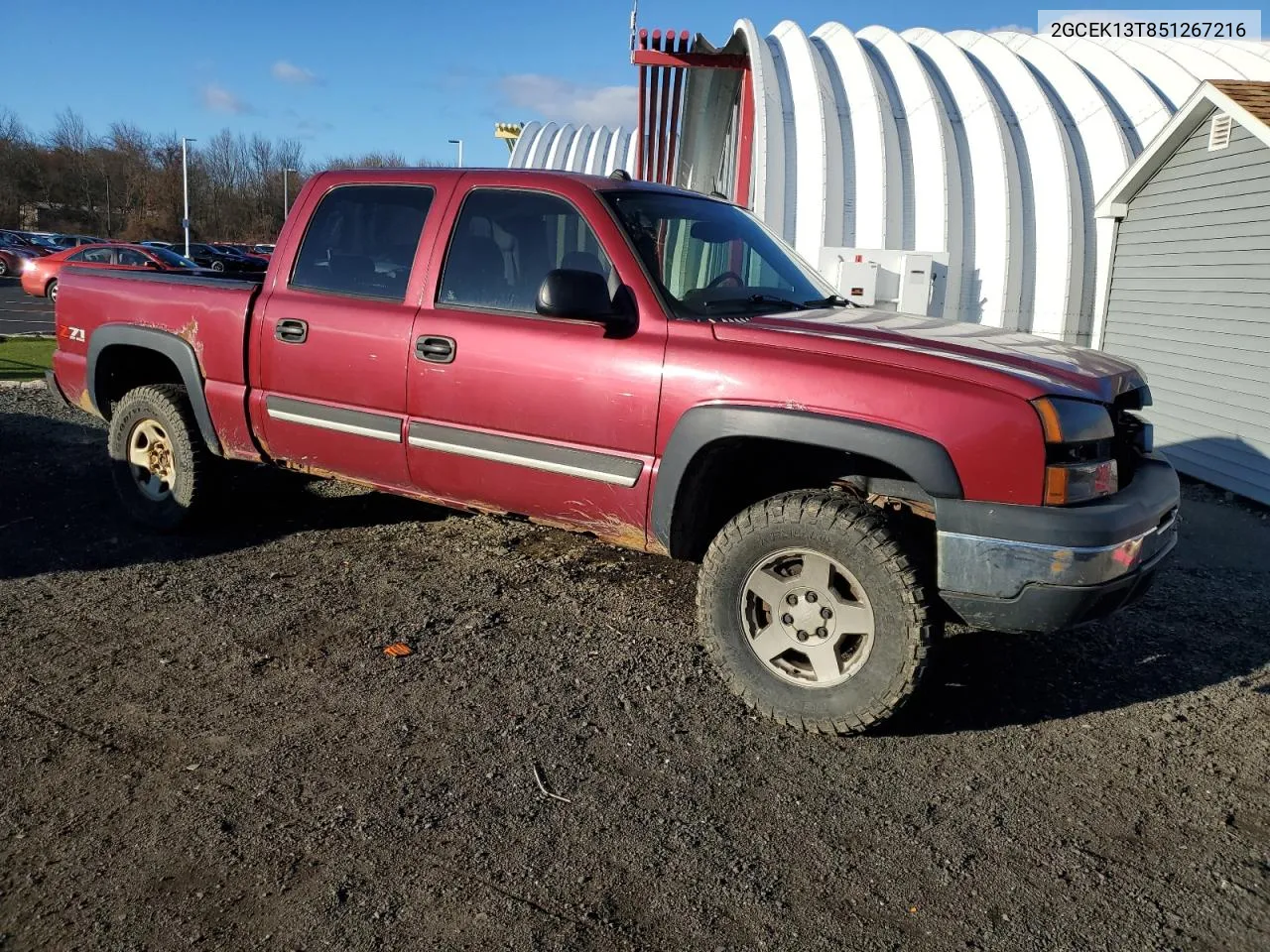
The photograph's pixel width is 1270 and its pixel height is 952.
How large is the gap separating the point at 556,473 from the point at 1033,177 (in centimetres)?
→ 1345

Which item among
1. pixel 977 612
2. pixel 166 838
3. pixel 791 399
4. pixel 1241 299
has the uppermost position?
pixel 1241 299

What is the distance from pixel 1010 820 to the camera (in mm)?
3016

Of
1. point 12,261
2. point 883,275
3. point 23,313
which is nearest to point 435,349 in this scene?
point 883,275

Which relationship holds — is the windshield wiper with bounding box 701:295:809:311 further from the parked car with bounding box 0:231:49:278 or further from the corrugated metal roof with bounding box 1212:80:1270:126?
the parked car with bounding box 0:231:49:278

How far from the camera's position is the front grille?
361 cm

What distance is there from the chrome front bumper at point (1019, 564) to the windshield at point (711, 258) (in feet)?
4.52

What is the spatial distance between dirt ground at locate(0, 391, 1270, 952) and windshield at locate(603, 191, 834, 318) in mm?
1552

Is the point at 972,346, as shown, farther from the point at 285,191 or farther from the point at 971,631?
the point at 285,191

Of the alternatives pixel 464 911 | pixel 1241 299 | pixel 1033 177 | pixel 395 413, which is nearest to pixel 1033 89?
pixel 1033 177

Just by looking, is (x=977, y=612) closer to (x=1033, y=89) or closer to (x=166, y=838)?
(x=166, y=838)

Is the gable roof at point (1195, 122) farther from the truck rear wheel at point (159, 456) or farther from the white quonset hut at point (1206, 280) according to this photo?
the truck rear wheel at point (159, 456)

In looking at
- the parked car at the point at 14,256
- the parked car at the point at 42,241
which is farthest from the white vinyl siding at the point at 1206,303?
the parked car at the point at 42,241

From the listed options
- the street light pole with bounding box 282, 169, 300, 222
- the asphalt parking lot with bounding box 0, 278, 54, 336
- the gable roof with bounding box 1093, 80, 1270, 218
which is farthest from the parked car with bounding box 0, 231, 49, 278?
the gable roof with bounding box 1093, 80, 1270, 218

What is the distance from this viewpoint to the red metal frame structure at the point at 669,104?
1561 cm
